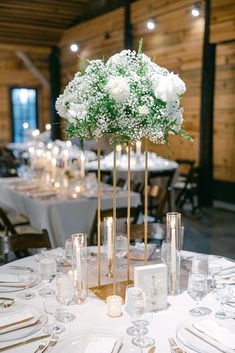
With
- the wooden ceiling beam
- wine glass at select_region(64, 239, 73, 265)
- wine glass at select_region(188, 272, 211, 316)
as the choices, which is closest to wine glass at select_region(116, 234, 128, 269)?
wine glass at select_region(64, 239, 73, 265)

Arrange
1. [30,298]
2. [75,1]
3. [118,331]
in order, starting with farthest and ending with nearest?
[75,1]
[30,298]
[118,331]

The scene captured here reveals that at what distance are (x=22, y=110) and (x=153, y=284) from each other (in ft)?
38.6

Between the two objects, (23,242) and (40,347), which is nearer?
(40,347)

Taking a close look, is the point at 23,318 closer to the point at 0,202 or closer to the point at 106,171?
the point at 0,202

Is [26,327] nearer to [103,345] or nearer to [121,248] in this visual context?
[103,345]

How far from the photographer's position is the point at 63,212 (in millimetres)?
4406

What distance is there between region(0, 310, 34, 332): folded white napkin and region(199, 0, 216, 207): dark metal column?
19.6 ft

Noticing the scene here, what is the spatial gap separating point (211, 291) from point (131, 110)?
0.93 m

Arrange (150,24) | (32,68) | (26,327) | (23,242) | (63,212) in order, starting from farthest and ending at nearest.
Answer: (32,68), (150,24), (63,212), (23,242), (26,327)

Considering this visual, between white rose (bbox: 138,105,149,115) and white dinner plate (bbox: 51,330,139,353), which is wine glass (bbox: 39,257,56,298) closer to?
white dinner plate (bbox: 51,330,139,353)

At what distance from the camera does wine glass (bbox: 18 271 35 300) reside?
204 cm

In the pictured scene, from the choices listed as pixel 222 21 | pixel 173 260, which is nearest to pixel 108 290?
pixel 173 260

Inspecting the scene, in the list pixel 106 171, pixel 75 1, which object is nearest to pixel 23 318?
pixel 106 171

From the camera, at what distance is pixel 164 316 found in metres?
1.85
